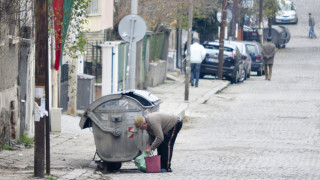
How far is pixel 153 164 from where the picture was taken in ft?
38.7

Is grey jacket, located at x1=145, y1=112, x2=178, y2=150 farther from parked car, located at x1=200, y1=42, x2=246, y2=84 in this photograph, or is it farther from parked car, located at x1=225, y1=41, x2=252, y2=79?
parked car, located at x1=225, y1=41, x2=252, y2=79

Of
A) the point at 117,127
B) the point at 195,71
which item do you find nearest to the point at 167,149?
the point at 117,127

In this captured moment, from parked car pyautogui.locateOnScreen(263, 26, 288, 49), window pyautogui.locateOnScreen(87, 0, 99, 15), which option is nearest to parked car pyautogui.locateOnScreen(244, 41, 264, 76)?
window pyautogui.locateOnScreen(87, 0, 99, 15)

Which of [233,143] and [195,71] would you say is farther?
[195,71]

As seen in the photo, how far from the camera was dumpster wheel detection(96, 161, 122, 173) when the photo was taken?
11992 mm

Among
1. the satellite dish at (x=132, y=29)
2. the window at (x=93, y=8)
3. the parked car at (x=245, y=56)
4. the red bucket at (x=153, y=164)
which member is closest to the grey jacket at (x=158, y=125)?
the red bucket at (x=153, y=164)

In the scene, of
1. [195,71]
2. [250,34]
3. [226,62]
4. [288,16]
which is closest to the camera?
[195,71]

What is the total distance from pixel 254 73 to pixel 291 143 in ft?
80.0

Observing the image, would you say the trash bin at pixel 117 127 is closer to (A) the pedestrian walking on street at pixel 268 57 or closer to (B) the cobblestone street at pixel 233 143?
(B) the cobblestone street at pixel 233 143

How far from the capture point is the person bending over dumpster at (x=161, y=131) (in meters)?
11.5

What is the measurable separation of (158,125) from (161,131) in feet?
0.33

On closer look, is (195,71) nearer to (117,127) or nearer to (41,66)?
(117,127)

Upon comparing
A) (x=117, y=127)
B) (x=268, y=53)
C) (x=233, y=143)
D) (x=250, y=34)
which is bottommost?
(x=233, y=143)

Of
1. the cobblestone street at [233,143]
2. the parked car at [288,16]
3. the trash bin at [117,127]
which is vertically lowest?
the cobblestone street at [233,143]
